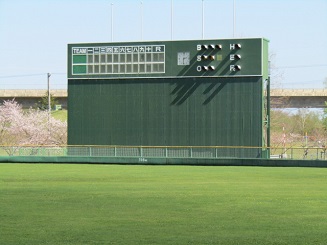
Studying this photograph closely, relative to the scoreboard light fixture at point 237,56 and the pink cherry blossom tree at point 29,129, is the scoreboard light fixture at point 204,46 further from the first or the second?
the pink cherry blossom tree at point 29,129

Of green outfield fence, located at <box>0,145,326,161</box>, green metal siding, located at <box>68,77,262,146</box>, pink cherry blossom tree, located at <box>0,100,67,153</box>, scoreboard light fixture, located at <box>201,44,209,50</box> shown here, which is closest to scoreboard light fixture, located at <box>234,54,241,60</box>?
green metal siding, located at <box>68,77,262,146</box>

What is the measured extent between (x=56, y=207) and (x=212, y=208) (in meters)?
3.28

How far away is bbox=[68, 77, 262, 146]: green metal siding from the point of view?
128 feet

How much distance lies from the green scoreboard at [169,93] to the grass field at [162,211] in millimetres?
11331

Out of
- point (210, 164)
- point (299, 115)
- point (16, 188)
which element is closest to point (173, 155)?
point (210, 164)

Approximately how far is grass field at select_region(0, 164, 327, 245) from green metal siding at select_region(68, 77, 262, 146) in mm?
11191

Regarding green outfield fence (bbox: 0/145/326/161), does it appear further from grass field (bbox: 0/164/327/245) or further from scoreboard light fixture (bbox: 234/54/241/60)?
grass field (bbox: 0/164/327/245)

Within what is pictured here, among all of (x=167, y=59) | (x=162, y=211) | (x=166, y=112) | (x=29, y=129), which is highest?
(x=167, y=59)

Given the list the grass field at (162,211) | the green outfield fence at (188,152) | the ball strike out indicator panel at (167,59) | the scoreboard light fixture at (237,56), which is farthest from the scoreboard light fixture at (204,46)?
the grass field at (162,211)

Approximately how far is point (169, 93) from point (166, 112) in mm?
948

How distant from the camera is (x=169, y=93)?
40.1m

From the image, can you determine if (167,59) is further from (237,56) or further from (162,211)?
(162,211)

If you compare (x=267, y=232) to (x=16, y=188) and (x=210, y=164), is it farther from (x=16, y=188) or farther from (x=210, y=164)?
(x=210, y=164)

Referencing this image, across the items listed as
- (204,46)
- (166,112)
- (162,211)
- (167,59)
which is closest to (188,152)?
(166,112)
